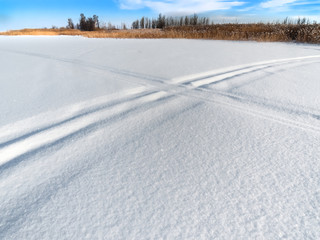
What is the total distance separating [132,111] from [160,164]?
694mm

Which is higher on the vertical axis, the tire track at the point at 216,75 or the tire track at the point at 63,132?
the tire track at the point at 216,75

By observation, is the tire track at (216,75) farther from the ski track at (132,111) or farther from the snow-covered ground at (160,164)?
the snow-covered ground at (160,164)

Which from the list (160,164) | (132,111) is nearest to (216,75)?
(132,111)

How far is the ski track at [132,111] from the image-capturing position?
1.08 m

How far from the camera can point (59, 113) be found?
1.48m

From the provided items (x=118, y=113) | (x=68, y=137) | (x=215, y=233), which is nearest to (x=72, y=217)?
(x=215, y=233)

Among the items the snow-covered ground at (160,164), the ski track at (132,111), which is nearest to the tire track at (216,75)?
the ski track at (132,111)

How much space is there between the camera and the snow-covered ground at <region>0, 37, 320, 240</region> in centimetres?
64

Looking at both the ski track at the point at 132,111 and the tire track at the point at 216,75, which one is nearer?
the ski track at the point at 132,111

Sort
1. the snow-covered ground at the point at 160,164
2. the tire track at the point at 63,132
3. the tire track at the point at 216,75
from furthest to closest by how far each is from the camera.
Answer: the tire track at the point at 216,75 → the tire track at the point at 63,132 → the snow-covered ground at the point at 160,164

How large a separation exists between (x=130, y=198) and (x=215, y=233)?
1.02ft

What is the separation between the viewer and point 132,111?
1.51 m

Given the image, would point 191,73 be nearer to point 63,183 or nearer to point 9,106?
point 9,106

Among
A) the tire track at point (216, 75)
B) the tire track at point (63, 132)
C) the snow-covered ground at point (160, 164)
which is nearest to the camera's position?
the snow-covered ground at point (160, 164)
